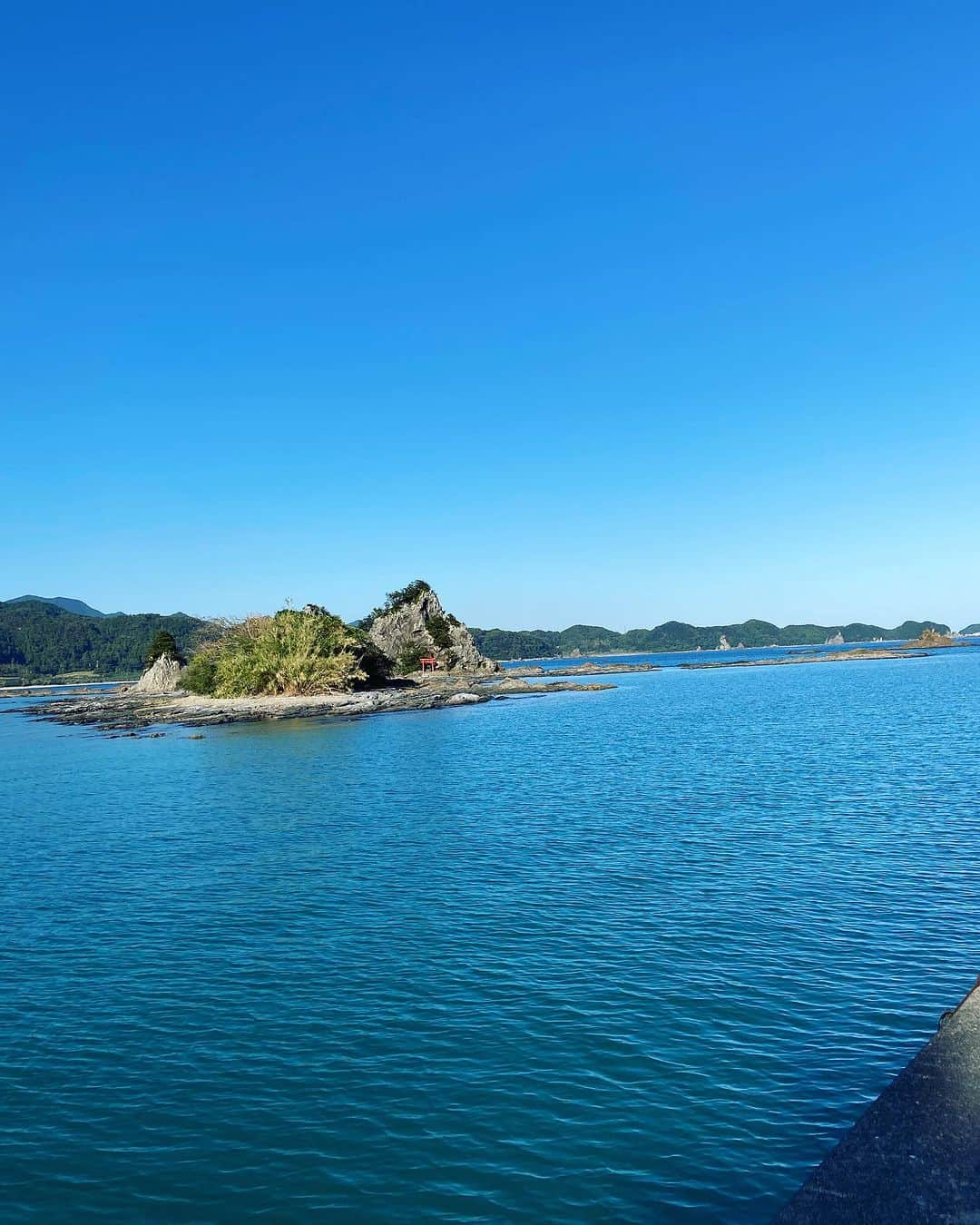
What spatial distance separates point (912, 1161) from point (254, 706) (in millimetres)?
95970

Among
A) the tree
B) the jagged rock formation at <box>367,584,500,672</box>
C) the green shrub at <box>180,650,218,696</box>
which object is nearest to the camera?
the green shrub at <box>180,650,218,696</box>

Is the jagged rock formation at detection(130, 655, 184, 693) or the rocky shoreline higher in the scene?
the jagged rock formation at detection(130, 655, 184, 693)

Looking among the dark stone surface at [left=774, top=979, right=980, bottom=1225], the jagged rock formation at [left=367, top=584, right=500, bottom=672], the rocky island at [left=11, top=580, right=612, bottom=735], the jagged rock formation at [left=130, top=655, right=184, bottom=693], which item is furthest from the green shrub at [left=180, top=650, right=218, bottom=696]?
the dark stone surface at [left=774, top=979, right=980, bottom=1225]

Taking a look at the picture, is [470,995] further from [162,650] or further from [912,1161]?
[162,650]

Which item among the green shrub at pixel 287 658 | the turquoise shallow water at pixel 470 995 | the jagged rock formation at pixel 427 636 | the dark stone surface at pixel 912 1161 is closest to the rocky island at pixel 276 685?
the green shrub at pixel 287 658

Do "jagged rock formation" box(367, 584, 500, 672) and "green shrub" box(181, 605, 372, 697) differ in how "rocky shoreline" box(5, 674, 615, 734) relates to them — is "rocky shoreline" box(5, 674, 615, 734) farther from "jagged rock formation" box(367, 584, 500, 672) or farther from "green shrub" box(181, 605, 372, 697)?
"jagged rock formation" box(367, 584, 500, 672)

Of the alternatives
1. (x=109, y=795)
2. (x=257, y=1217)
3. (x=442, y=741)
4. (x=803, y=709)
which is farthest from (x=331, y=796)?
(x=803, y=709)

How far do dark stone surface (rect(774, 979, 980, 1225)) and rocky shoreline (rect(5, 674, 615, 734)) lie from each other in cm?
8302

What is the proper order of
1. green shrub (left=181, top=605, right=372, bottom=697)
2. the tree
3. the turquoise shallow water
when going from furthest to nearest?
the tree, green shrub (left=181, top=605, right=372, bottom=697), the turquoise shallow water

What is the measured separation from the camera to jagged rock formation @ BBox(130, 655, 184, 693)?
14912 centimetres

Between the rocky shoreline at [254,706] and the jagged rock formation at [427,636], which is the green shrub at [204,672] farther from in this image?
the jagged rock formation at [427,636]

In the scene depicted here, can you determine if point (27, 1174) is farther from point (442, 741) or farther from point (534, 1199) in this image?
point (442, 741)

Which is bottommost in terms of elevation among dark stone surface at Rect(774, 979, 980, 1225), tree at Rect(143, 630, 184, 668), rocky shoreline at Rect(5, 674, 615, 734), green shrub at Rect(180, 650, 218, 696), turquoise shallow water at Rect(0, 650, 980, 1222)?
turquoise shallow water at Rect(0, 650, 980, 1222)

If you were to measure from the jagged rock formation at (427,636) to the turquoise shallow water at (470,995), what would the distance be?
13794 cm
